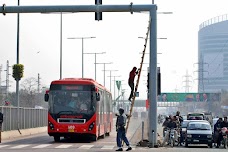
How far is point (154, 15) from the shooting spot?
2986 centimetres

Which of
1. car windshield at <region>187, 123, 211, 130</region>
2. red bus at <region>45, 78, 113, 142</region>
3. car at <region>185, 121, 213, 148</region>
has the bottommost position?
car at <region>185, 121, 213, 148</region>

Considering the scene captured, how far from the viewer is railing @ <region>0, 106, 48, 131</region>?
40344mm

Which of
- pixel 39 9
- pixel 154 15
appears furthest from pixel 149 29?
pixel 39 9

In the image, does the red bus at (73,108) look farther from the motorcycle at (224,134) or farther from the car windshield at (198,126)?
the motorcycle at (224,134)

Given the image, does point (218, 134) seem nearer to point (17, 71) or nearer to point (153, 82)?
point (153, 82)

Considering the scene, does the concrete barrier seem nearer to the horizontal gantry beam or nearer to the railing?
the railing

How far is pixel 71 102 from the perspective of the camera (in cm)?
3347

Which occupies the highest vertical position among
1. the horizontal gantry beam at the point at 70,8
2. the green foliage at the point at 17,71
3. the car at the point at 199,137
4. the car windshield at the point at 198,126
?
the horizontal gantry beam at the point at 70,8

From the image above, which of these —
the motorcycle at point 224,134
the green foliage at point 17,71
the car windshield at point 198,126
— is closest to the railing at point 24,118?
the green foliage at point 17,71

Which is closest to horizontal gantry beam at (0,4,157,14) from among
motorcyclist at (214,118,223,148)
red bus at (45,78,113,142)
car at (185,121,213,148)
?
red bus at (45,78,113,142)

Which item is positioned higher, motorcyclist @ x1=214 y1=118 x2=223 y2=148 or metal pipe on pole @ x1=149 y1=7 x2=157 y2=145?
metal pipe on pole @ x1=149 y1=7 x2=157 y2=145

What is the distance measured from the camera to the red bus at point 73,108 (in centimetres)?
3303

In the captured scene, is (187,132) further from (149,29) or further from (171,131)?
(149,29)

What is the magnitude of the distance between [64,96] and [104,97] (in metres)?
5.83
